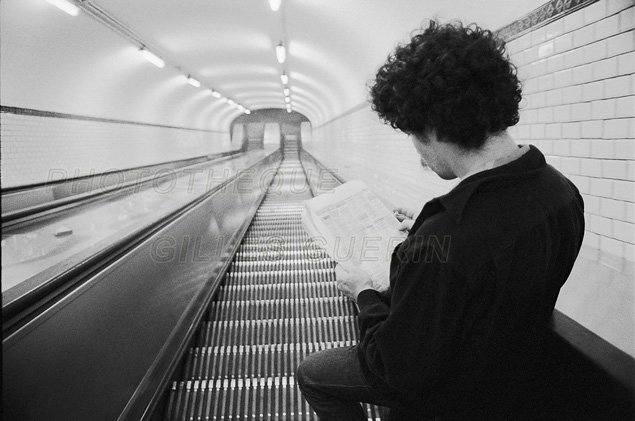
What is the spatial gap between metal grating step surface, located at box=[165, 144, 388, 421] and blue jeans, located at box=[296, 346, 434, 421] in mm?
647

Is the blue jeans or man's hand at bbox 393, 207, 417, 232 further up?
man's hand at bbox 393, 207, 417, 232

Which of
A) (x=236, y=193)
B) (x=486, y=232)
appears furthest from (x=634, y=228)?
(x=236, y=193)

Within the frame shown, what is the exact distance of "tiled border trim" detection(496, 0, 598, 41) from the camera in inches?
94.6

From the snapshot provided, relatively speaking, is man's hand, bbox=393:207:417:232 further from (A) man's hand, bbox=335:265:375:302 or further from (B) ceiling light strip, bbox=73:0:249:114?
(B) ceiling light strip, bbox=73:0:249:114

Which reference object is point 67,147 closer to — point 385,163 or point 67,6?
point 67,6

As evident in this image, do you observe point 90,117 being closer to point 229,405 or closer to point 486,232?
point 229,405

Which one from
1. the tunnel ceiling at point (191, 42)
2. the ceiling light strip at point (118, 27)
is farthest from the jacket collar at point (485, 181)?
the ceiling light strip at point (118, 27)

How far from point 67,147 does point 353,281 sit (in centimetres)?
909

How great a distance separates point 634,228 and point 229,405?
221 centimetres

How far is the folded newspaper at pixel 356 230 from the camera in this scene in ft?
5.84

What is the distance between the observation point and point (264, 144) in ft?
106

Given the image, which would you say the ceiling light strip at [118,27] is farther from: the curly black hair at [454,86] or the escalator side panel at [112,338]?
the curly black hair at [454,86]

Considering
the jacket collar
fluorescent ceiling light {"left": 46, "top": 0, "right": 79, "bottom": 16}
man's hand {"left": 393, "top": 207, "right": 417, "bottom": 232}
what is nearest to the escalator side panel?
the jacket collar

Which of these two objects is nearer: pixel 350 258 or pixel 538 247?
pixel 538 247
